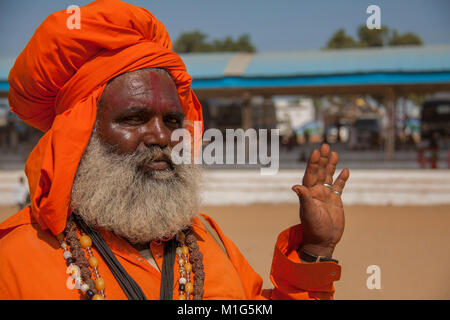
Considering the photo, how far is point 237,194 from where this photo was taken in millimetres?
10023

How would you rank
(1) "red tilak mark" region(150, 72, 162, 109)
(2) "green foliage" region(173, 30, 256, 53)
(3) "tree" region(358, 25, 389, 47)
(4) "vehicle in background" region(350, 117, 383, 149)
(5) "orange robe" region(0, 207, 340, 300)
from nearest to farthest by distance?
(5) "orange robe" region(0, 207, 340, 300) → (1) "red tilak mark" region(150, 72, 162, 109) → (4) "vehicle in background" region(350, 117, 383, 149) → (3) "tree" region(358, 25, 389, 47) → (2) "green foliage" region(173, 30, 256, 53)

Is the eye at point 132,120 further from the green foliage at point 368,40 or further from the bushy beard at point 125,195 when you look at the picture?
the green foliage at point 368,40

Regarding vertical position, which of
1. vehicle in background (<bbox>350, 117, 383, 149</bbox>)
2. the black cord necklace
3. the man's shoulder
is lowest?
vehicle in background (<bbox>350, 117, 383, 149</bbox>)

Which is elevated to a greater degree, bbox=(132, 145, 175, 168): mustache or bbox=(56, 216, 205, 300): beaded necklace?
bbox=(132, 145, 175, 168): mustache

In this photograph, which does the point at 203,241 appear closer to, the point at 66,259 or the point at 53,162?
the point at 66,259

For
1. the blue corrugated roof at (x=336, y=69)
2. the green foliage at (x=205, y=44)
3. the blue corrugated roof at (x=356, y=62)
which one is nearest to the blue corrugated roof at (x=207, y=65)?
the blue corrugated roof at (x=336, y=69)

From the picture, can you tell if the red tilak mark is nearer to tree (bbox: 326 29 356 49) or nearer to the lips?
the lips

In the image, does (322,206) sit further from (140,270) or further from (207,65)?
(207,65)

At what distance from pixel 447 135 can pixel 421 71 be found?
10353mm

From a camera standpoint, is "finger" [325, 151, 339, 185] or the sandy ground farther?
the sandy ground

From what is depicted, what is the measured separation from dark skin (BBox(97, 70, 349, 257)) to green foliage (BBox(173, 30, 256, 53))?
49.8m

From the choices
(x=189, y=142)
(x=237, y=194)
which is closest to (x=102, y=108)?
(x=189, y=142)

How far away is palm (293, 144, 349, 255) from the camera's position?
167 centimetres

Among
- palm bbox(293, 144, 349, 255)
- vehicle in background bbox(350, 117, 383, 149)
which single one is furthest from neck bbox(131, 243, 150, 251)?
vehicle in background bbox(350, 117, 383, 149)
